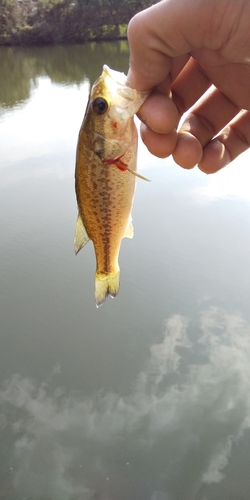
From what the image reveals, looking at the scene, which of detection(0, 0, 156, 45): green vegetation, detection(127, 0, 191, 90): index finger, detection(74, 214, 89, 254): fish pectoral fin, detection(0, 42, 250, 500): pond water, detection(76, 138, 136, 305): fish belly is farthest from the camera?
detection(0, 0, 156, 45): green vegetation

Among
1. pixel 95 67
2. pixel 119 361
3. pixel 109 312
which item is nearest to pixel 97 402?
pixel 119 361

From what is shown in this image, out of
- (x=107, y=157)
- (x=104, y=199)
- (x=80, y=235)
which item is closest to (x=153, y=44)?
(x=107, y=157)

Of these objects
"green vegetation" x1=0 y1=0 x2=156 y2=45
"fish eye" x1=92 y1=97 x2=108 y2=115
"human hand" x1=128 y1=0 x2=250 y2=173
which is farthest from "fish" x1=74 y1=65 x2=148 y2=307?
"green vegetation" x1=0 y1=0 x2=156 y2=45

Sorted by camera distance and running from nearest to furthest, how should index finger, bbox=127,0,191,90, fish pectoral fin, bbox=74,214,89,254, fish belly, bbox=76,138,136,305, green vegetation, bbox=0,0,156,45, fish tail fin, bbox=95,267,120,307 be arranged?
index finger, bbox=127,0,191,90, fish belly, bbox=76,138,136,305, fish pectoral fin, bbox=74,214,89,254, fish tail fin, bbox=95,267,120,307, green vegetation, bbox=0,0,156,45

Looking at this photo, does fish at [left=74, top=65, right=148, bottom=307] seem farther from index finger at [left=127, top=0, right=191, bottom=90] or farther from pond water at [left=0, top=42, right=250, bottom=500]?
pond water at [left=0, top=42, right=250, bottom=500]

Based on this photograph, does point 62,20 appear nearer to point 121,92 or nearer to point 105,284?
point 121,92

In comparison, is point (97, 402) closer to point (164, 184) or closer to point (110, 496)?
point (110, 496)

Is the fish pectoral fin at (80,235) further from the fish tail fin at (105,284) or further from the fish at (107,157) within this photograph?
the fish tail fin at (105,284)
